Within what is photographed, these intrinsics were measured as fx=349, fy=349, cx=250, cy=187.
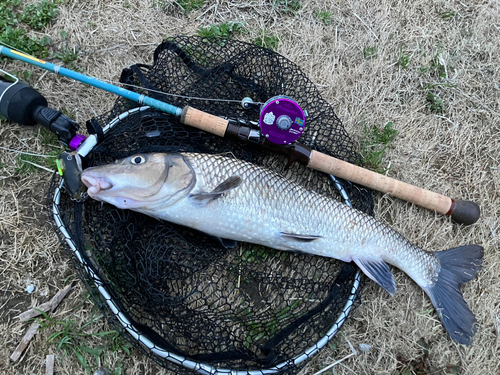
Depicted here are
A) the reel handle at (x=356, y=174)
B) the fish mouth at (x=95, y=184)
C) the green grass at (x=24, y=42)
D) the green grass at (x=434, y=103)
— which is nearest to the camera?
the fish mouth at (x=95, y=184)

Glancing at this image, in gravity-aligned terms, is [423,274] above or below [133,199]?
below

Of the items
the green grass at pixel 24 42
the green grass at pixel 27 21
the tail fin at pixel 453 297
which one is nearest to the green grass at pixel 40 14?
the green grass at pixel 27 21

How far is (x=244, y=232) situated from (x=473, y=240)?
6.28ft

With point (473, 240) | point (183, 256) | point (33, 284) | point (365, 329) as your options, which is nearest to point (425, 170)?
point (473, 240)

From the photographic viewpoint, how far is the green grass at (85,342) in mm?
2246

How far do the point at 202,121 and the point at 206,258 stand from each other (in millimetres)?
857

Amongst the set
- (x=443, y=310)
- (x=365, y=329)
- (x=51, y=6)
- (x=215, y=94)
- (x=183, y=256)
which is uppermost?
(x=51, y=6)

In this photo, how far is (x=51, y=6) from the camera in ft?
9.00

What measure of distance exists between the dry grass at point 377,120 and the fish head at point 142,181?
811 millimetres

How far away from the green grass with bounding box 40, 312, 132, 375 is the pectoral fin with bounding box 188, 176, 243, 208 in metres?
1.07

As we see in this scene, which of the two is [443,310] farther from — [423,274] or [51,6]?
[51,6]

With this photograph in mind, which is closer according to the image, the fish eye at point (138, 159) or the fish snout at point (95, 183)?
the fish snout at point (95, 183)

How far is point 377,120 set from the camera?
2.90 m

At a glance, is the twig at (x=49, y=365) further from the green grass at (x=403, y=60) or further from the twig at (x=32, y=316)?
the green grass at (x=403, y=60)
